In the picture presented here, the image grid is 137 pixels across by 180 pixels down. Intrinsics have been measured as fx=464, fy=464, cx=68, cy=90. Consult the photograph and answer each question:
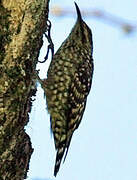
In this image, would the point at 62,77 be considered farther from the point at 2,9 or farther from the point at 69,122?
the point at 2,9

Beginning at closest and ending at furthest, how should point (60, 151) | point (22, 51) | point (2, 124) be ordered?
point (2, 124), point (22, 51), point (60, 151)

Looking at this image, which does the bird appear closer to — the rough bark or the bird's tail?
the bird's tail

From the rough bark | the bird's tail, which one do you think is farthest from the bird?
the rough bark

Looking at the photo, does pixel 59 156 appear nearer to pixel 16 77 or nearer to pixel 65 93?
pixel 65 93

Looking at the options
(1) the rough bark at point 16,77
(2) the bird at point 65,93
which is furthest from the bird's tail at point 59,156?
(1) the rough bark at point 16,77

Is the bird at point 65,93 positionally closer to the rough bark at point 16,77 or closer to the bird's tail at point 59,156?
the bird's tail at point 59,156

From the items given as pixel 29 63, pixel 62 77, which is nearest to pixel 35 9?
pixel 29 63

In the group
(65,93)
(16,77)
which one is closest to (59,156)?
(65,93)
